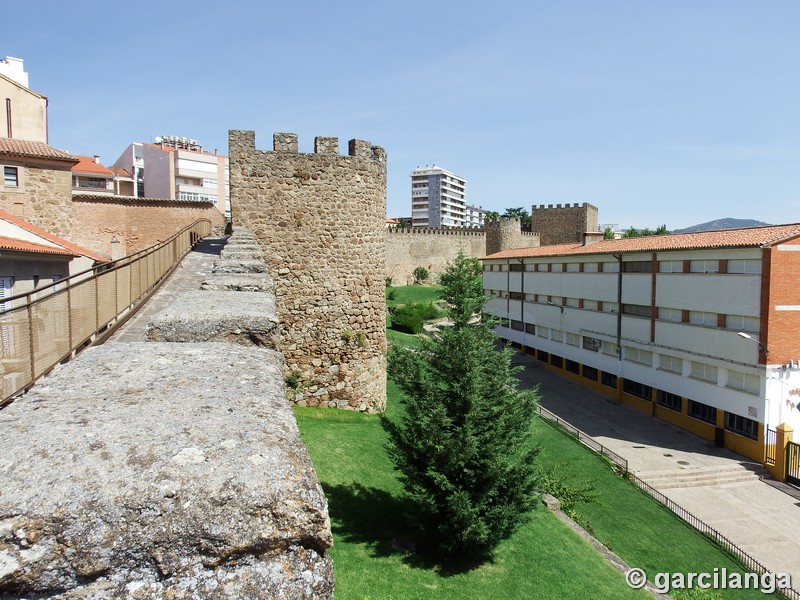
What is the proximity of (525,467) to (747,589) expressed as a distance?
7.21 meters

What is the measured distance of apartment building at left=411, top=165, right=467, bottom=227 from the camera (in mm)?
142375

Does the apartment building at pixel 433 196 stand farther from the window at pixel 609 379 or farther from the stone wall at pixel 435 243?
the window at pixel 609 379

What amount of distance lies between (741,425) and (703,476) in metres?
3.76

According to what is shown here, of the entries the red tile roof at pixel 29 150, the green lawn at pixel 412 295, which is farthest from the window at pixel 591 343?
the red tile roof at pixel 29 150

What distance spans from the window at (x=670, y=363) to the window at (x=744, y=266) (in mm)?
4579

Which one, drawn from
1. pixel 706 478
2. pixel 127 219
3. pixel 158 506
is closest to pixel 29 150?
pixel 127 219

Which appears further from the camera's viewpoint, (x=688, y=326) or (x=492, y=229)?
(x=492, y=229)

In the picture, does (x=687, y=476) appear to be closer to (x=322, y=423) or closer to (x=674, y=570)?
(x=674, y=570)

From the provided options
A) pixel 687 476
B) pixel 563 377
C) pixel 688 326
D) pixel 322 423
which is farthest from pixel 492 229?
pixel 322 423

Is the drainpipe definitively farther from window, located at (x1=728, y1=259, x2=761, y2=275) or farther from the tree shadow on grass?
the tree shadow on grass

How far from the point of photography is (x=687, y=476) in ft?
61.8

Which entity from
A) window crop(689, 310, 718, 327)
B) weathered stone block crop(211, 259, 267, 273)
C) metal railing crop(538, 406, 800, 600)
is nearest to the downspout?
weathered stone block crop(211, 259, 267, 273)

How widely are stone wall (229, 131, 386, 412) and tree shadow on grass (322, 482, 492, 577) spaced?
3.70 m

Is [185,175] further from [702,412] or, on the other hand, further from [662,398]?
[702,412]
